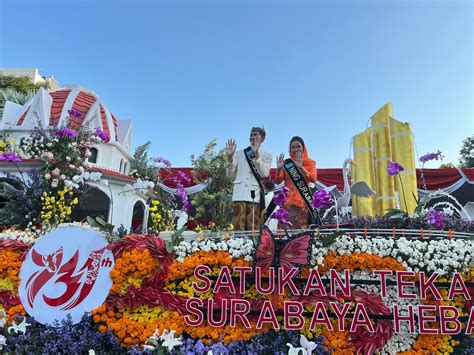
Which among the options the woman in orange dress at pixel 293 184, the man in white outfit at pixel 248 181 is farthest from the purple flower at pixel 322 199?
the man in white outfit at pixel 248 181

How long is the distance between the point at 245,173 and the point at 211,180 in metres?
5.86

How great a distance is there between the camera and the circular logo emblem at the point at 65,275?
3799mm

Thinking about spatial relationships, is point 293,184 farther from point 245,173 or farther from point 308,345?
point 308,345

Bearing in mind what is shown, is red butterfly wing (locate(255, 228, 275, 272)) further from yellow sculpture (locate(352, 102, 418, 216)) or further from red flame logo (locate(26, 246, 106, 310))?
yellow sculpture (locate(352, 102, 418, 216))

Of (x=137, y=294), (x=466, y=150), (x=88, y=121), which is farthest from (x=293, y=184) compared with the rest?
(x=466, y=150)

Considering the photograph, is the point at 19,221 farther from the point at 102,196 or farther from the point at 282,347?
the point at 282,347

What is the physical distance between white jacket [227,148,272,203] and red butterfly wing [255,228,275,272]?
1303 millimetres

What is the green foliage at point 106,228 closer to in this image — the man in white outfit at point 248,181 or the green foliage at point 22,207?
the man in white outfit at point 248,181

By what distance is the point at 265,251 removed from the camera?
3.50 m

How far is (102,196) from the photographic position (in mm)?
10945

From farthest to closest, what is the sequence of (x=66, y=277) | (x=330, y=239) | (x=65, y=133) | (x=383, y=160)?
(x=383, y=160) → (x=65, y=133) → (x=66, y=277) → (x=330, y=239)

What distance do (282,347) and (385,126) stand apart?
7633 millimetres

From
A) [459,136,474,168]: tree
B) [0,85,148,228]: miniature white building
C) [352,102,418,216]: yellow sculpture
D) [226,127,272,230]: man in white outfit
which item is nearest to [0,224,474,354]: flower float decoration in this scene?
[226,127,272,230]: man in white outfit

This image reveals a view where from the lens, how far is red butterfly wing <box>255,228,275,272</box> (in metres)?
3.48
